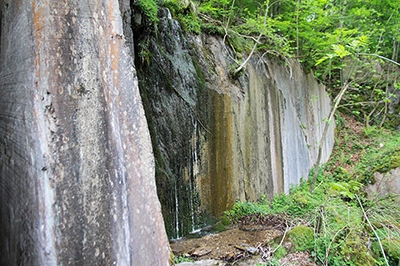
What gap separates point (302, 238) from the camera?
464cm

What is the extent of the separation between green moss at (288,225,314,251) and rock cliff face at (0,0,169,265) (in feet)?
10.5

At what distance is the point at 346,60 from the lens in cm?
1240

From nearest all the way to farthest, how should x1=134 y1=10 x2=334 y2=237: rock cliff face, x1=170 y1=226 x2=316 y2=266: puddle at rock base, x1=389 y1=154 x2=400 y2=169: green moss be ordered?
x1=170 y1=226 x2=316 y2=266: puddle at rock base → x1=134 y1=10 x2=334 y2=237: rock cliff face → x1=389 y1=154 x2=400 y2=169: green moss

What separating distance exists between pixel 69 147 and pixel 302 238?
4196mm

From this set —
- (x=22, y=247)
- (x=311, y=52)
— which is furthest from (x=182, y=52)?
(x=311, y=52)

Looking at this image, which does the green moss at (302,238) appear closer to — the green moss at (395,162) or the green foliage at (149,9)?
the green foliage at (149,9)

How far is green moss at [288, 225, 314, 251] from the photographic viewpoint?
450cm

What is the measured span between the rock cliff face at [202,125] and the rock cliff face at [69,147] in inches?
122

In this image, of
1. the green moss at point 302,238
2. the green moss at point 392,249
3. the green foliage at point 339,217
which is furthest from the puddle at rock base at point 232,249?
the green moss at point 392,249

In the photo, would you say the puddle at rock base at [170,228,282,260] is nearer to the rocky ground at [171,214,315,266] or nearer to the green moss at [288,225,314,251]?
the rocky ground at [171,214,315,266]

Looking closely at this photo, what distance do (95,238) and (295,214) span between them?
5719 mm

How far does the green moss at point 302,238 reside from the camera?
4.50m

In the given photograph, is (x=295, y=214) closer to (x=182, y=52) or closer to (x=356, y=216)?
(x=356, y=216)

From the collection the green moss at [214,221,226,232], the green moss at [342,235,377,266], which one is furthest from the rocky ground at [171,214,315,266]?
the green moss at [342,235,377,266]
